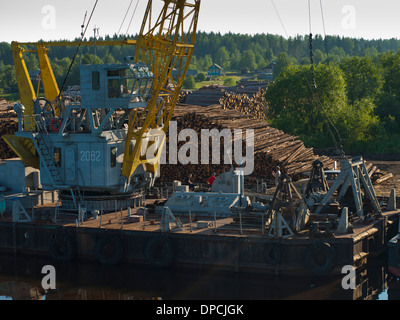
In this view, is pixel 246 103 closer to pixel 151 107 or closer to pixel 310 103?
pixel 310 103

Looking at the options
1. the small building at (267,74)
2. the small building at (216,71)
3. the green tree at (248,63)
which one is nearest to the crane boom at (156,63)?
the small building at (267,74)

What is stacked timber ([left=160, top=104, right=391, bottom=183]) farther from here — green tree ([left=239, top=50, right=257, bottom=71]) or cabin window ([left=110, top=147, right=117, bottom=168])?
green tree ([left=239, top=50, right=257, bottom=71])

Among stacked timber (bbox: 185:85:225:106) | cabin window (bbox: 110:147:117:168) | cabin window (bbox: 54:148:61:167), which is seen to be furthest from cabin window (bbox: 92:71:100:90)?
stacked timber (bbox: 185:85:225:106)

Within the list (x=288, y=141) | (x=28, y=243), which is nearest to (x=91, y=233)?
(x=28, y=243)

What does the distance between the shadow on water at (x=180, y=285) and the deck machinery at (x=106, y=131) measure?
15.1 ft

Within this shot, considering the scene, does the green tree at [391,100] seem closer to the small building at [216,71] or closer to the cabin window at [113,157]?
the cabin window at [113,157]

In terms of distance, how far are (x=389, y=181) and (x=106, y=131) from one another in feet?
70.7

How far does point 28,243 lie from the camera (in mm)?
30969

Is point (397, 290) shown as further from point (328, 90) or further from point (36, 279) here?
point (328, 90)

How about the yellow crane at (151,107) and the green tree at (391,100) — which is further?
the green tree at (391,100)

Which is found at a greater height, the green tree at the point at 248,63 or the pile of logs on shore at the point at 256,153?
the green tree at the point at 248,63

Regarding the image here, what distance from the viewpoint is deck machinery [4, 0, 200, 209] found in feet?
101

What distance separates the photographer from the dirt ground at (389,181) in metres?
40.7

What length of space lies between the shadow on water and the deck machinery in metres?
4.59
